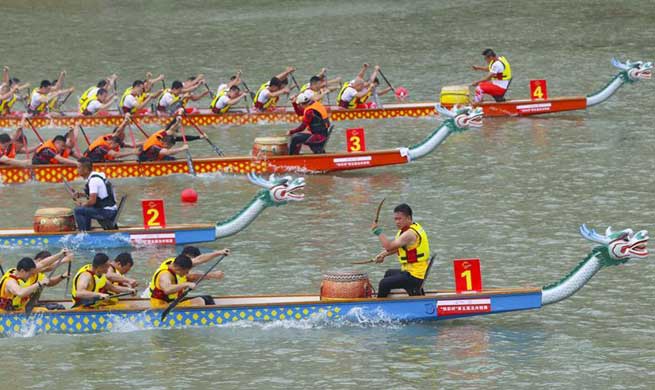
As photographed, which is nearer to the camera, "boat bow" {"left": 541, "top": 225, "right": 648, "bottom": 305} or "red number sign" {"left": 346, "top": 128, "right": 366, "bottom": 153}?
"boat bow" {"left": 541, "top": 225, "right": 648, "bottom": 305}

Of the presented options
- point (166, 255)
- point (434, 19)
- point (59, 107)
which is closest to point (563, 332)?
point (166, 255)

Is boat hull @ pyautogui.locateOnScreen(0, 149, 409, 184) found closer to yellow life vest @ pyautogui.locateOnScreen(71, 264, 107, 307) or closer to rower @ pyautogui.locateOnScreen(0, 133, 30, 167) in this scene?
rower @ pyautogui.locateOnScreen(0, 133, 30, 167)

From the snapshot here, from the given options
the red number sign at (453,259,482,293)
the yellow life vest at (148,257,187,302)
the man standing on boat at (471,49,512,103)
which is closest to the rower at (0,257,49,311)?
the yellow life vest at (148,257,187,302)

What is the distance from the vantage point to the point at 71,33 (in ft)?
187

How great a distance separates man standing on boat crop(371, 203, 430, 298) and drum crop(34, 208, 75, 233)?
761cm

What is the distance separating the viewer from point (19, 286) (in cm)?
2005

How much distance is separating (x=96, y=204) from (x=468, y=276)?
8174mm

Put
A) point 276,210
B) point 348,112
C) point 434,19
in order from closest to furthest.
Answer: point 276,210, point 348,112, point 434,19

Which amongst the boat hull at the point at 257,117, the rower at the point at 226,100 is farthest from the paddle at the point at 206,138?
the rower at the point at 226,100

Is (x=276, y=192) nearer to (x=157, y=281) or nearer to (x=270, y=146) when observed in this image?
(x=157, y=281)

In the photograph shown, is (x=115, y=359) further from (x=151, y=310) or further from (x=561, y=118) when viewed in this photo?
(x=561, y=118)

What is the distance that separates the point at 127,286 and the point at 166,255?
4.37 m

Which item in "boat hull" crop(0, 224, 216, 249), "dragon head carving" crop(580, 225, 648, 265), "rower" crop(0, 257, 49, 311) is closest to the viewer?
"dragon head carving" crop(580, 225, 648, 265)

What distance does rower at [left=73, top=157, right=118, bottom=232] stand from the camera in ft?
82.6
